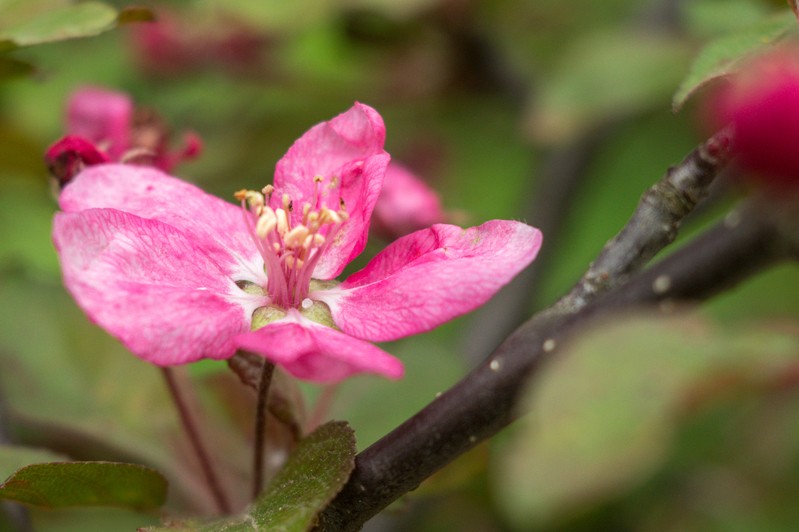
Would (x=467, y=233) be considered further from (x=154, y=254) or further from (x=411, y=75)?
(x=411, y=75)

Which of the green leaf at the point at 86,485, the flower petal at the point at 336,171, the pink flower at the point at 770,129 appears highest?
the pink flower at the point at 770,129

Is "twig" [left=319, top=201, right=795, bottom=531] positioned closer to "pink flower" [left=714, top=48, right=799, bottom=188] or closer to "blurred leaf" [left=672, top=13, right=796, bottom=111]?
"pink flower" [left=714, top=48, right=799, bottom=188]

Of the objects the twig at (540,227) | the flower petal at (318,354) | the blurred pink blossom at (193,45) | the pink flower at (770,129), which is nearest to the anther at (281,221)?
the flower petal at (318,354)

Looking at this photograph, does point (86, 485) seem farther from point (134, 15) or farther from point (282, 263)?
point (134, 15)

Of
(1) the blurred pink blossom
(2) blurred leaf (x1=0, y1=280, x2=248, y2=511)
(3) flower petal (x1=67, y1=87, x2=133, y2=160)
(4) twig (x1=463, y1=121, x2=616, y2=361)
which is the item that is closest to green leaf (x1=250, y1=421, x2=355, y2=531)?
(2) blurred leaf (x1=0, y1=280, x2=248, y2=511)

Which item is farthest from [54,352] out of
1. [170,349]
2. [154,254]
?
[170,349]

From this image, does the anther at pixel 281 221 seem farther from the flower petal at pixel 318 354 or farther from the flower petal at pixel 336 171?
the flower petal at pixel 318 354

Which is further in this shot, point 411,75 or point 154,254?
point 411,75

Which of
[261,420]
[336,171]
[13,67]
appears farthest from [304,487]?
[13,67]
